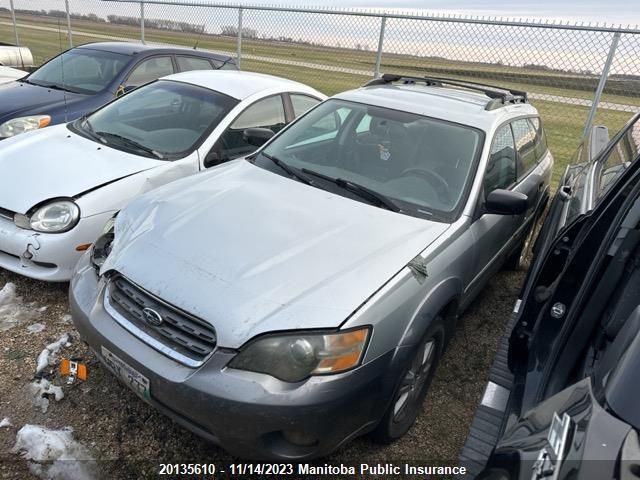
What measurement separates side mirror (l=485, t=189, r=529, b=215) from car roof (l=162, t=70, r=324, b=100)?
257cm

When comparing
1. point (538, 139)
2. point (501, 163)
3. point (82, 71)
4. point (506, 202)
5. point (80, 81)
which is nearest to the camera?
point (506, 202)

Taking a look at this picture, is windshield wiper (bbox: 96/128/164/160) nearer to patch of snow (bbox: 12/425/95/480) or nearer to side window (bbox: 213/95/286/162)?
side window (bbox: 213/95/286/162)

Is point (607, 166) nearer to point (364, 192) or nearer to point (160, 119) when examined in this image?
point (364, 192)

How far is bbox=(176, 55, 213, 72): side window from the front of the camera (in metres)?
6.62

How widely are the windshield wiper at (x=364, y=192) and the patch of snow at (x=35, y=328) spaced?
A: 203 cm

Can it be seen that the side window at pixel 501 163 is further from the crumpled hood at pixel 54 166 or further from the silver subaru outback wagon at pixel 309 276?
the crumpled hood at pixel 54 166

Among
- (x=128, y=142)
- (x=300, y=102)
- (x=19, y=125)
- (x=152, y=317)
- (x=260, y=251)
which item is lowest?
(x=19, y=125)

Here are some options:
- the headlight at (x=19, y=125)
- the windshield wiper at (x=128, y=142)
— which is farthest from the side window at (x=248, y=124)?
the headlight at (x=19, y=125)

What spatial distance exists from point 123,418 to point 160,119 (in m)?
2.76

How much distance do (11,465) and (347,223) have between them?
6.41 ft

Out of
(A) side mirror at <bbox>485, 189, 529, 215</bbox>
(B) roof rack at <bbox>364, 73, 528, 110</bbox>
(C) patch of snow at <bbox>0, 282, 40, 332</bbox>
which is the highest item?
(B) roof rack at <bbox>364, 73, 528, 110</bbox>

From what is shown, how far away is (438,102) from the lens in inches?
138

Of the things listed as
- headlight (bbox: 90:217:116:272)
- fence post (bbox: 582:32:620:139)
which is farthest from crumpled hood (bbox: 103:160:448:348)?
fence post (bbox: 582:32:620:139)

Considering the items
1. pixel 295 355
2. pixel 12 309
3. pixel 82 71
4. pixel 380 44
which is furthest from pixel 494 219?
pixel 380 44
